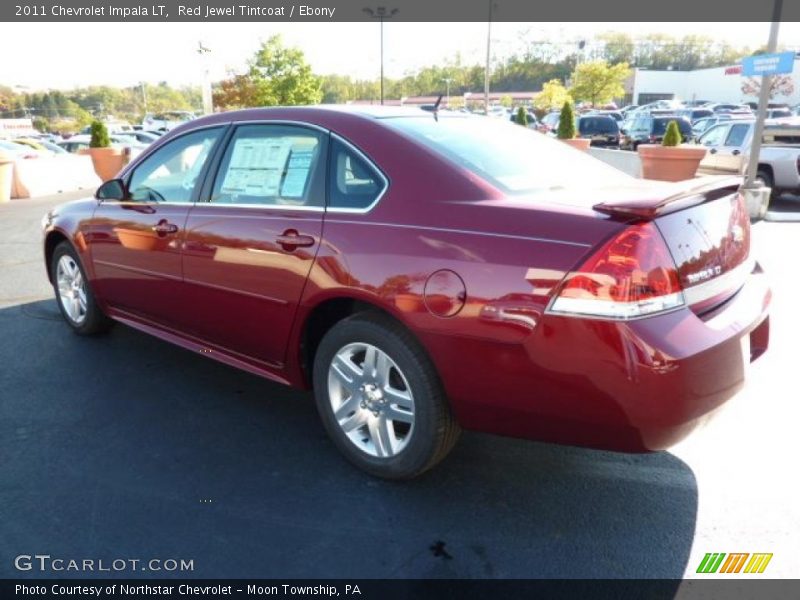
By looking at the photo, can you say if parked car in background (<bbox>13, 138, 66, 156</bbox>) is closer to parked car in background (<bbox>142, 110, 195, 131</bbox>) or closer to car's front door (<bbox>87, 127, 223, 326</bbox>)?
car's front door (<bbox>87, 127, 223, 326</bbox>)

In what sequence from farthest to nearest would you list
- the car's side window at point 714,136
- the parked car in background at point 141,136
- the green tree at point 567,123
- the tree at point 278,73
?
the tree at point 278,73 → the parked car in background at point 141,136 → the green tree at point 567,123 → the car's side window at point 714,136

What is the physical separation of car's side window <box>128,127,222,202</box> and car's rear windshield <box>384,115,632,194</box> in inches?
51.2

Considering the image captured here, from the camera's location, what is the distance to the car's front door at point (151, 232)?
3865 mm

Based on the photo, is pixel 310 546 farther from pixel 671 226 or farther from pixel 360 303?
pixel 671 226

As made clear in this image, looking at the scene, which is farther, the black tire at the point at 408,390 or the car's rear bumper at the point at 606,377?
the black tire at the point at 408,390

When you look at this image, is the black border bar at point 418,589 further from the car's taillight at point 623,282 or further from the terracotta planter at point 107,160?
the terracotta planter at point 107,160

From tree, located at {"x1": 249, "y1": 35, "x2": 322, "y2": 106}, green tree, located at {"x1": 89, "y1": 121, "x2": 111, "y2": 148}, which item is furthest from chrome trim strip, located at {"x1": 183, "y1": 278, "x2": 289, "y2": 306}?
tree, located at {"x1": 249, "y1": 35, "x2": 322, "y2": 106}

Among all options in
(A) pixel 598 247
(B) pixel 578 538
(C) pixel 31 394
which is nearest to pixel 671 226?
(A) pixel 598 247

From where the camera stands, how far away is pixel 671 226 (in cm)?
243

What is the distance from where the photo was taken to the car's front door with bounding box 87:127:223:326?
12.7ft

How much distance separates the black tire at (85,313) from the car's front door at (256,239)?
1424 mm

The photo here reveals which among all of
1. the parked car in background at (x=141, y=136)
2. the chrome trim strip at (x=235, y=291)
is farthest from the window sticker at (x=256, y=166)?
the parked car in background at (x=141, y=136)

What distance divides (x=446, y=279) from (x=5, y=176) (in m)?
14.9

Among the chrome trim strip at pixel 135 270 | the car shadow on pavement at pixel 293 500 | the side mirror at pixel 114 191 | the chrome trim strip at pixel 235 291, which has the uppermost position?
the side mirror at pixel 114 191
